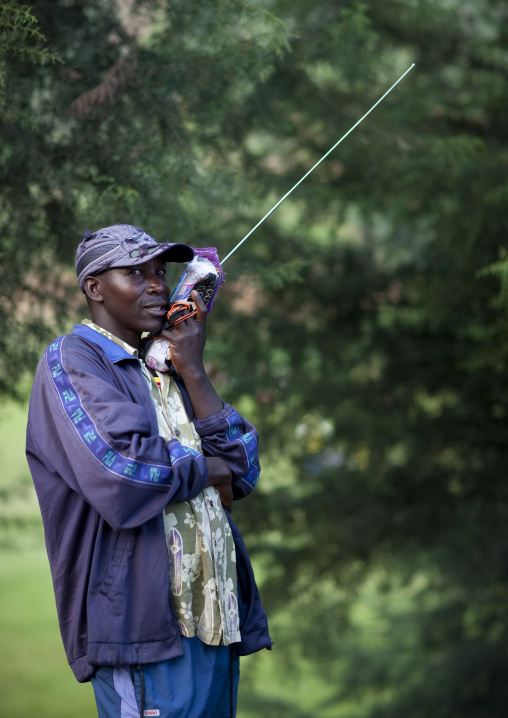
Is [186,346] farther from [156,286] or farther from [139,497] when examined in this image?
[139,497]

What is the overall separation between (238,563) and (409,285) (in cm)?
409

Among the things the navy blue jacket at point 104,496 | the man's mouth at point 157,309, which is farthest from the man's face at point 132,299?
the navy blue jacket at point 104,496

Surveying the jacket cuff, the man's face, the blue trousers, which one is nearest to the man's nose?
the man's face

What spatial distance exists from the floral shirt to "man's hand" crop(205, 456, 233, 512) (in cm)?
2

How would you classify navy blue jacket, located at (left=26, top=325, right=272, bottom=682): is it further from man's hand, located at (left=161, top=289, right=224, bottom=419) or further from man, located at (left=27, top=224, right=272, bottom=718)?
man's hand, located at (left=161, top=289, right=224, bottom=419)

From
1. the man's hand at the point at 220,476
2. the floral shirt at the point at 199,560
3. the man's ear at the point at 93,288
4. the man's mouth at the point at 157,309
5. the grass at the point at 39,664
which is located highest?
the man's ear at the point at 93,288

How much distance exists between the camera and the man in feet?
6.48

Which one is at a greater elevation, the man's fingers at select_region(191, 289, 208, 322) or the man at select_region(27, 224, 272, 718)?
the man's fingers at select_region(191, 289, 208, 322)

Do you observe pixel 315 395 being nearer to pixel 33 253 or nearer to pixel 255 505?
pixel 255 505

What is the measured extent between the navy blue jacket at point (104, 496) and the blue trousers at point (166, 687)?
5 centimetres

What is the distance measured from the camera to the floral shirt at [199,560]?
Answer: 6.84 feet

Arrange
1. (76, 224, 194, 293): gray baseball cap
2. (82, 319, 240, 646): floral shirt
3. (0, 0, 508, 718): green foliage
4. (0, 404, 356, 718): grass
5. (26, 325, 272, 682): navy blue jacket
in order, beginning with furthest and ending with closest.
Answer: (0, 404, 356, 718): grass < (0, 0, 508, 718): green foliage < (76, 224, 194, 293): gray baseball cap < (82, 319, 240, 646): floral shirt < (26, 325, 272, 682): navy blue jacket

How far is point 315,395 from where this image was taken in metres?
5.80

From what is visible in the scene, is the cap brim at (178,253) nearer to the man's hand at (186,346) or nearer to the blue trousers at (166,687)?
the man's hand at (186,346)
